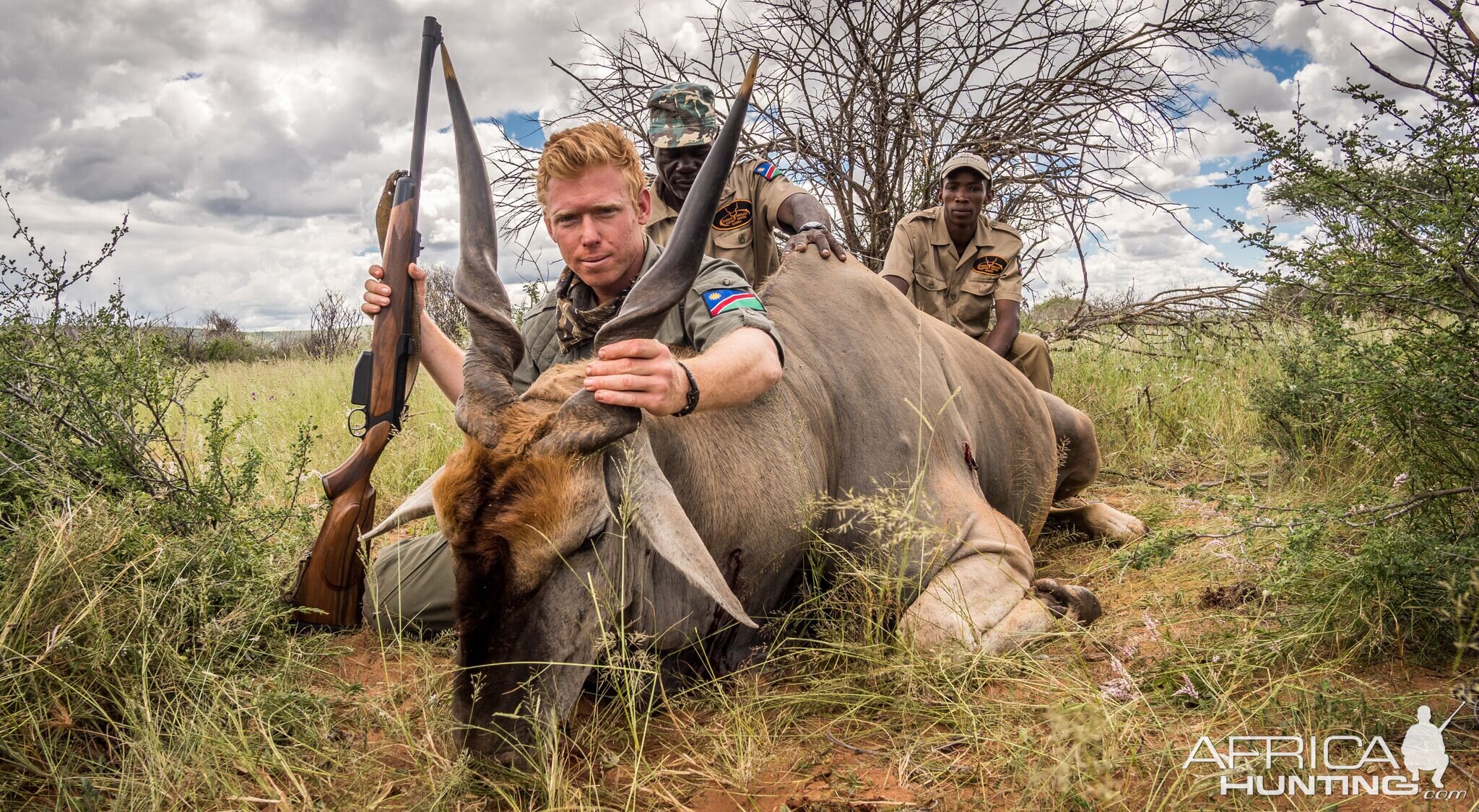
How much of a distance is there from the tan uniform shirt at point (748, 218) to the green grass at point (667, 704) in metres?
3.60

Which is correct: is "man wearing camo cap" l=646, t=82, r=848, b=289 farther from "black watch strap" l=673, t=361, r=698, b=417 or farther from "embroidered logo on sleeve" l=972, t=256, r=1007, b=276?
"black watch strap" l=673, t=361, r=698, b=417

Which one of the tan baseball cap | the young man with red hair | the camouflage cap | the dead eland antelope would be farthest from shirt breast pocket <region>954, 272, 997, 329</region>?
the young man with red hair

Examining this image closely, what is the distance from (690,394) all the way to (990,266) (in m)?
5.74

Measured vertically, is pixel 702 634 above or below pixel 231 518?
below

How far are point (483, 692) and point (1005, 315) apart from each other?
20.8 ft

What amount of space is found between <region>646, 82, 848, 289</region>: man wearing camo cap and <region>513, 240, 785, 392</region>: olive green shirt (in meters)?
1.88

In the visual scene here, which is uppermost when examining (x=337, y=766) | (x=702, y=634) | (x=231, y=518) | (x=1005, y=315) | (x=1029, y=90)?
(x=1029, y=90)

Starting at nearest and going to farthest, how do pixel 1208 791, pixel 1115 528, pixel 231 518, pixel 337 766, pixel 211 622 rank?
pixel 1208 791
pixel 337 766
pixel 211 622
pixel 231 518
pixel 1115 528

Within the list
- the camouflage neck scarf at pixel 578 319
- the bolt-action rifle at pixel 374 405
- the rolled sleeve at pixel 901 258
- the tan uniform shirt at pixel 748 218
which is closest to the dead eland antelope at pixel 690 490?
the camouflage neck scarf at pixel 578 319

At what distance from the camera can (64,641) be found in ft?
8.68

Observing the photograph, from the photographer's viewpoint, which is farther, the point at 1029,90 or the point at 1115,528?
the point at 1029,90

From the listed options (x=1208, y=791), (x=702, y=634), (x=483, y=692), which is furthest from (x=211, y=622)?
(x=1208, y=791)

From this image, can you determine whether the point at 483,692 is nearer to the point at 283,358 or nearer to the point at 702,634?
the point at 702,634

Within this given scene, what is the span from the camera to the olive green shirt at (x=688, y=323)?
10.9 ft
